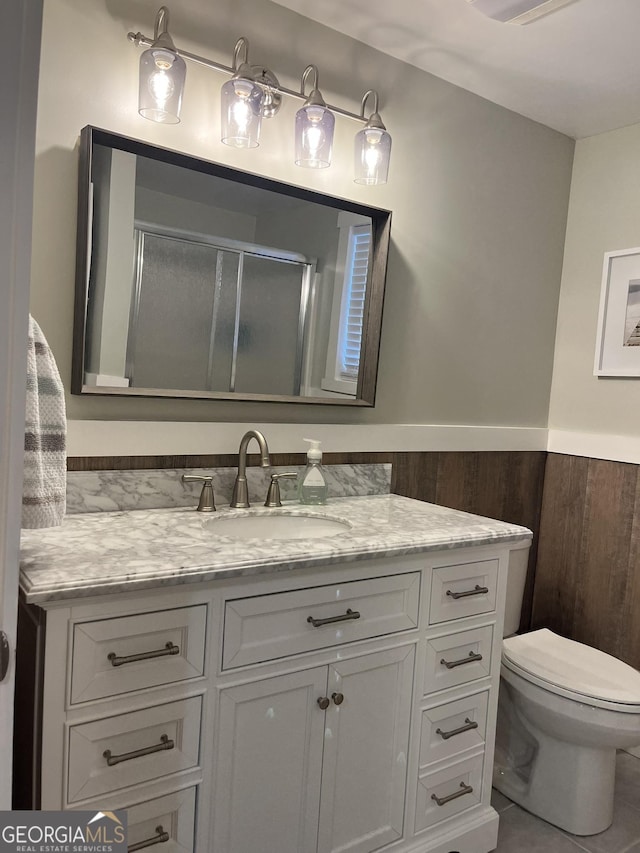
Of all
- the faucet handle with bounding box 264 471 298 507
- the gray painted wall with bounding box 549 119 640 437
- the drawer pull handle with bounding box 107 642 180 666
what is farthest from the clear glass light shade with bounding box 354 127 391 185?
the drawer pull handle with bounding box 107 642 180 666

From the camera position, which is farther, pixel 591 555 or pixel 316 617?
pixel 591 555

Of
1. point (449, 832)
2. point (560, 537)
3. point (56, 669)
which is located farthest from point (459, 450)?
point (56, 669)

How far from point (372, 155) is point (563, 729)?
1.76 meters

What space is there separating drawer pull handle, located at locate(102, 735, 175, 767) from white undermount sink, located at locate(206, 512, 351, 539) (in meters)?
0.58

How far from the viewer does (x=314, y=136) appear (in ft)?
6.24

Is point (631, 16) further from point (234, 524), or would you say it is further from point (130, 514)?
point (130, 514)

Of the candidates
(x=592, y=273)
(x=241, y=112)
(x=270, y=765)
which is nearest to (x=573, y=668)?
(x=270, y=765)

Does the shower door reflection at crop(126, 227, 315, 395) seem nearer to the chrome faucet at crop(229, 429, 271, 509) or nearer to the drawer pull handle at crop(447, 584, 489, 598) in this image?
the chrome faucet at crop(229, 429, 271, 509)

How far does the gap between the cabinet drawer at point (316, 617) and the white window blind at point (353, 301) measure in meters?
0.75

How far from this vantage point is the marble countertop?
1.19 meters

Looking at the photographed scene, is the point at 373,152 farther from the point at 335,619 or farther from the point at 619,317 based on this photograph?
the point at 335,619

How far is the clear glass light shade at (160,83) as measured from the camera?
5.33 ft

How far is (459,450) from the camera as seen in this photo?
249 cm

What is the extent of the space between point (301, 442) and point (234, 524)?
14.8 inches
